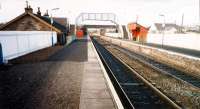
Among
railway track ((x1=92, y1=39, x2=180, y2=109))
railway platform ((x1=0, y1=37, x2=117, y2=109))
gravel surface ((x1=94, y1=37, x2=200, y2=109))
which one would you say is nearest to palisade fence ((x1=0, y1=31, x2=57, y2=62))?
railway platform ((x1=0, y1=37, x2=117, y2=109))

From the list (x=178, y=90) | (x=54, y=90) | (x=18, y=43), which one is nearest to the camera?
(x=54, y=90)

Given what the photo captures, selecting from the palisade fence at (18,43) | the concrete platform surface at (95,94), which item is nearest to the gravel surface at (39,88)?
the concrete platform surface at (95,94)

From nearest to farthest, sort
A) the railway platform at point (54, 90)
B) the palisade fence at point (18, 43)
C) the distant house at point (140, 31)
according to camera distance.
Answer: the railway platform at point (54, 90) → the palisade fence at point (18, 43) → the distant house at point (140, 31)

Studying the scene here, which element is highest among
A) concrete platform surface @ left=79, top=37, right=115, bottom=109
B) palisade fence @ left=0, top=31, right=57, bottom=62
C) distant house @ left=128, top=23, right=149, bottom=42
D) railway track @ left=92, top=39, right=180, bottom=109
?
distant house @ left=128, top=23, right=149, bottom=42

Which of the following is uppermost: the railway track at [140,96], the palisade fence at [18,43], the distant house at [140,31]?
the distant house at [140,31]

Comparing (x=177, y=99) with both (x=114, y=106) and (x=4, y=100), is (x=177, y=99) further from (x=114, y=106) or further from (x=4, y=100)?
(x=4, y=100)

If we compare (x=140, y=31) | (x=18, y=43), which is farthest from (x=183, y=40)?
(x=18, y=43)

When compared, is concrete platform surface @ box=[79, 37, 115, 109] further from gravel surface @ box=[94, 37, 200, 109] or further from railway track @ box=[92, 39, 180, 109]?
gravel surface @ box=[94, 37, 200, 109]

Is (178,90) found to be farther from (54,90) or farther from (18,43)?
(18,43)

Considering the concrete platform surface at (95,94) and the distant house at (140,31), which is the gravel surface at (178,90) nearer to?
the concrete platform surface at (95,94)

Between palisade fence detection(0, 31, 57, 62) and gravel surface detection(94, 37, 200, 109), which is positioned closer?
gravel surface detection(94, 37, 200, 109)

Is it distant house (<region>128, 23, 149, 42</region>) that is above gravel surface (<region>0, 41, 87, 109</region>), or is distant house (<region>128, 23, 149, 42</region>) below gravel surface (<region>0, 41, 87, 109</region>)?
above

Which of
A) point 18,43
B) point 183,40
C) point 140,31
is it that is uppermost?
point 140,31

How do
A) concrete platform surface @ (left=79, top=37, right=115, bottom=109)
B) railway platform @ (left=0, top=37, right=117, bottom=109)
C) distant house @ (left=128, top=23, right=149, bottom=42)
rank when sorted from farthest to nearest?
distant house @ (left=128, top=23, right=149, bottom=42), railway platform @ (left=0, top=37, right=117, bottom=109), concrete platform surface @ (left=79, top=37, right=115, bottom=109)
